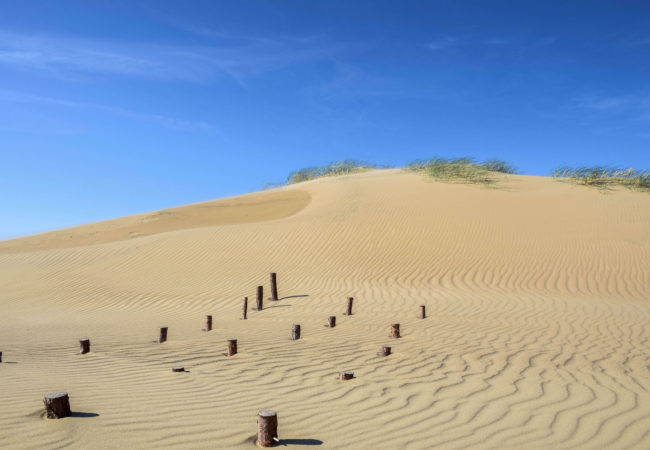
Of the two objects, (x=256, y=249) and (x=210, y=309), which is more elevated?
(x=256, y=249)

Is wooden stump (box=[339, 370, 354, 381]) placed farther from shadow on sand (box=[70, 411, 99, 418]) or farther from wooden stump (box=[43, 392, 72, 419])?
wooden stump (box=[43, 392, 72, 419])

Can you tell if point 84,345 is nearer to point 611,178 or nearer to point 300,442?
point 300,442

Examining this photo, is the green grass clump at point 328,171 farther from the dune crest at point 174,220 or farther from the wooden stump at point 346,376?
the wooden stump at point 346,376

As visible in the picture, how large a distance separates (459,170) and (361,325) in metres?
20.1

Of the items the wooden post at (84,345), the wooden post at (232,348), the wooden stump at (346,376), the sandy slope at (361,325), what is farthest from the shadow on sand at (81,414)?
the wooden post at (84,345)

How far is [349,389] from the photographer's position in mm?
4508

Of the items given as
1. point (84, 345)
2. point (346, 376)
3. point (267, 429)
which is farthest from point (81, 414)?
point (84, 345)

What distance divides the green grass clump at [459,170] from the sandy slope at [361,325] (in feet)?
5.56

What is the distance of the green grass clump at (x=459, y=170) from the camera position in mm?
25656

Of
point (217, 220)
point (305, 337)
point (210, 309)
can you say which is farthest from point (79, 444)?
point (217, 220)

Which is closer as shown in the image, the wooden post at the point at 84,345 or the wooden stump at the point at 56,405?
the wooden stump at the point at 56,405

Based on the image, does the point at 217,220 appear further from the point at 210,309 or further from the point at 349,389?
the point at 349,389

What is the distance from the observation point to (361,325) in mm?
8859

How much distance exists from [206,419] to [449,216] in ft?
56.8
